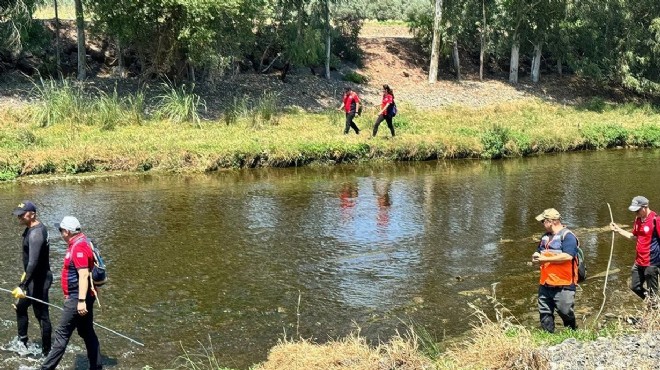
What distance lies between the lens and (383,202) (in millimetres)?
19891

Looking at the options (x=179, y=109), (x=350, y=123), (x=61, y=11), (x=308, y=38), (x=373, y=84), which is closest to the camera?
(x=350, y=123)

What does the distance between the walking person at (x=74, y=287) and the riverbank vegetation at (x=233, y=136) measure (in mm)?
13818

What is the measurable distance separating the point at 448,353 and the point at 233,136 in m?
18.5

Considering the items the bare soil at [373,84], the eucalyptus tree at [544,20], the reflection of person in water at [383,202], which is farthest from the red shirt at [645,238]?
the eucalyptus tree at [544,20]

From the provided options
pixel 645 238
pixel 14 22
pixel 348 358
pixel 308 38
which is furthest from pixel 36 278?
pixel 308 38

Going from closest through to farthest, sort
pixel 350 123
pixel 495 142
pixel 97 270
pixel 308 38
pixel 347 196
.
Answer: pixel 97 270 → pixel 347 196 → pixel 350 123 → pixel 495 142 → pixel 308 38

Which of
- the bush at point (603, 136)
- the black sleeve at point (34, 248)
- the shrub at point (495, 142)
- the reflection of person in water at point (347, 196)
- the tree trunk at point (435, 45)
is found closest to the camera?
the black sleeve at point (34, 248)

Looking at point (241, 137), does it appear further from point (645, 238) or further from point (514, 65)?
point (514, 65)

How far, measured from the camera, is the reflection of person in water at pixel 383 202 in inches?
699

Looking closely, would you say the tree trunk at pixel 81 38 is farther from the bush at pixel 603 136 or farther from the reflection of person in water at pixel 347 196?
the bush at pixel 603 136

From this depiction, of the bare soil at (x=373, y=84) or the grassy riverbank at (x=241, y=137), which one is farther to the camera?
the bare soil at (x=373, y=84)

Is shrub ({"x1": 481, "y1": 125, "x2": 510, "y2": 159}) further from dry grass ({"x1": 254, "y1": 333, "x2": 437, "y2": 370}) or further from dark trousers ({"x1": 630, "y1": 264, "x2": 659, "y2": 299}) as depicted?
dry grass ({"x1": 254, "y1": 333, "x2": 437, "y2": 370})

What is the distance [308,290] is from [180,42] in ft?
69.2

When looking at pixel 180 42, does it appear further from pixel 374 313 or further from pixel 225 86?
pixel 374 313
